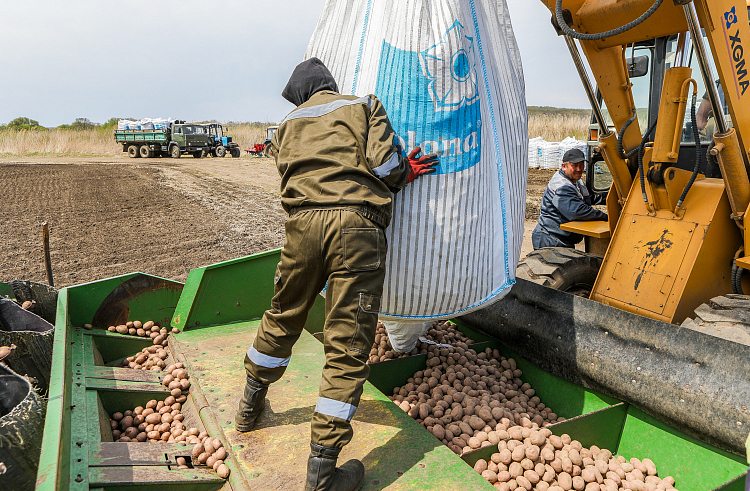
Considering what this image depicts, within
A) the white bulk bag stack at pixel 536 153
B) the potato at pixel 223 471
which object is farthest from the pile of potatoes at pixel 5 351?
the white bulk bag stack at pixel 536 153

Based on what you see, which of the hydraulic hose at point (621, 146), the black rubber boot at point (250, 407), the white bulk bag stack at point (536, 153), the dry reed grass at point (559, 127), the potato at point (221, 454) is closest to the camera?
the potato at point (221, 454)

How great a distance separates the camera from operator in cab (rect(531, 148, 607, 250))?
3.91 meters

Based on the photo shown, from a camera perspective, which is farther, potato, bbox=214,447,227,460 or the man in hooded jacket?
potato, bbox=214,447,227,460

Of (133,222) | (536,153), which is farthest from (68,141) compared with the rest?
A: (536,153)

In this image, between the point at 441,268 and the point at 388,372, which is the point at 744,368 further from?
the point at 388,372

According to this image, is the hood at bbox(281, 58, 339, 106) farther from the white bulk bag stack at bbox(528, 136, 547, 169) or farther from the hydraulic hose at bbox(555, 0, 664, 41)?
the white bulk bag stack at bbox(528, 136, 547, 169)

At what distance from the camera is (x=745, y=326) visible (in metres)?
2.25

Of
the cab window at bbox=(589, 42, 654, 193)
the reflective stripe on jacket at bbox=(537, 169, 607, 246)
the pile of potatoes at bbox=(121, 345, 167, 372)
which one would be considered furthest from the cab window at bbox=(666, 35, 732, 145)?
the pile of potatoes at bbox=(121, 345, 167, 372)

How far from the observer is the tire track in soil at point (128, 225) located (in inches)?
240

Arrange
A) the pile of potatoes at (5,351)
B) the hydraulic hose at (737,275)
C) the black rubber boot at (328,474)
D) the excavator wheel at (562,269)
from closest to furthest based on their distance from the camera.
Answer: the black rubber boot at (328,474), the pile of potatoes at (5,351), the hydraulic hose at (737,275), the excavator wheel at (562,269)

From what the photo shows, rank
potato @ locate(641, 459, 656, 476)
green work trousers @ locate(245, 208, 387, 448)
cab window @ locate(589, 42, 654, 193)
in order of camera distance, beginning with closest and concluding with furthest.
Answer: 1. green work trousers @ locate(245, 208, 387, 448)
2. potato @ locate(641, 459, 656, 476)
3. cab window @ locate(589, 42, 654, 193)

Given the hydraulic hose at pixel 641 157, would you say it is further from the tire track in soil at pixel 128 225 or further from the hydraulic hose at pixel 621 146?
the tire track in soil at pixel 128 225

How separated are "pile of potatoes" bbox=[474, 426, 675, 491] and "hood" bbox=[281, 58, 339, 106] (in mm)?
1671

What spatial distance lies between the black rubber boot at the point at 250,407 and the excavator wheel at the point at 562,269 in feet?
6.54
